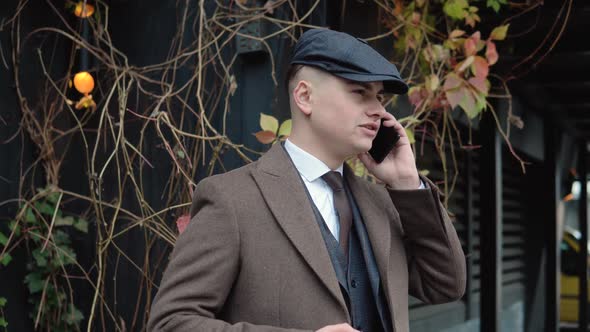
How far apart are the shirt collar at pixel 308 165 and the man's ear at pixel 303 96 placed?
4.5 inches

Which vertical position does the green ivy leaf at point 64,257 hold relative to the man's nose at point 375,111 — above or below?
below

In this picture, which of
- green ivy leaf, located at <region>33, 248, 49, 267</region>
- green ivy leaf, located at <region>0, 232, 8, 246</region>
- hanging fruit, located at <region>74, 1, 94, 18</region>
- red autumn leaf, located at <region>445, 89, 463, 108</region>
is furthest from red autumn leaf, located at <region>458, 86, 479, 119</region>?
green ivy leaf, located at <region>0, 232, 8, 246</region>

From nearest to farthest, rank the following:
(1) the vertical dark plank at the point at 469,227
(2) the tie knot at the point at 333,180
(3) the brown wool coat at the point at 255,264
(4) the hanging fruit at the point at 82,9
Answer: (3) the brown wool coat at the point at 255,264 < (2) the tie knot at the point at 333,180 < (4) the hanging fruit at the point at 82,9 < (1) the vertical dark plank at the point at 469,227

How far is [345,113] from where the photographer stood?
6.58 ft

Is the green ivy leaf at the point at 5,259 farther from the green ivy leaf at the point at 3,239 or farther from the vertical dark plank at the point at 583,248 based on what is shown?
the vertical dark plank at the point at 583,248

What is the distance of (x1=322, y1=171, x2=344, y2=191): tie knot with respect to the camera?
6.83ft

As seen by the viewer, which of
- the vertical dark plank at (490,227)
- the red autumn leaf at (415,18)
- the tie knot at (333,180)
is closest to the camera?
the tie knot at (333,180)

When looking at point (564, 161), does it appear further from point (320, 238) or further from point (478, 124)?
point (320, 238)

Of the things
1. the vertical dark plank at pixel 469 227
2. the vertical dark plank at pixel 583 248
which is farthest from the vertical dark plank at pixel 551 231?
the vertical dark plank at pixel 469 227

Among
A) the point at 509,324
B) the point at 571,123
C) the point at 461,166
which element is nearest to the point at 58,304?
the point at 461,166

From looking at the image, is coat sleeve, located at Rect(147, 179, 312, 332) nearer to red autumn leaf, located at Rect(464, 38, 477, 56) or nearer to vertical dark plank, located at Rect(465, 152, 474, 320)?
red autumn leaf, located at Rect(464, 38, 477, 56)

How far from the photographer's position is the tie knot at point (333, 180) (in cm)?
208

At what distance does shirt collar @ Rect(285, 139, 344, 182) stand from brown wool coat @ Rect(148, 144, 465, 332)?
35 millimetres

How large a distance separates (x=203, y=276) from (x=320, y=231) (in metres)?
0.32
